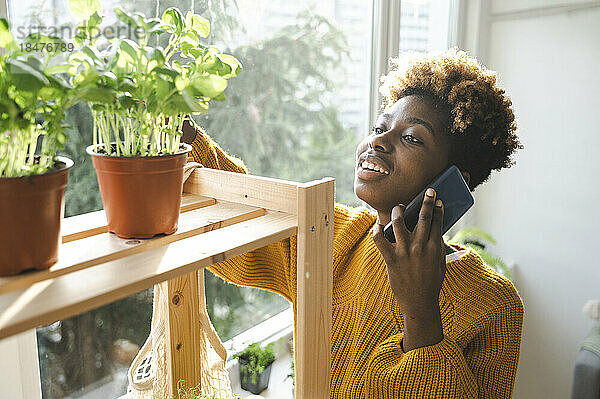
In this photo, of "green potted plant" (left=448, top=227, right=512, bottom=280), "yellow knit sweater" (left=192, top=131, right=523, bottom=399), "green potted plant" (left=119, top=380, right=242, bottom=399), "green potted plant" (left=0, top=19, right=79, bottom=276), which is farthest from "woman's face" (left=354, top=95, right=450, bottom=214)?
"green potted plant" (left=448, top=227, right=512, bottom=280)

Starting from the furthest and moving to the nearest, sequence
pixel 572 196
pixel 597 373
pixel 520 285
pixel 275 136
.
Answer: pixel 520 285
pixel 572 196
pixel 597 373
pixel 275 136

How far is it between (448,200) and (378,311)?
0.27 m

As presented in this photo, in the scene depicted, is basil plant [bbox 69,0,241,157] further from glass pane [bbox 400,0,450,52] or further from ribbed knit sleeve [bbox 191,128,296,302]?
glass pane [bbox 400,0,450,52]

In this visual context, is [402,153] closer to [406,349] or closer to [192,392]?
[406,349]

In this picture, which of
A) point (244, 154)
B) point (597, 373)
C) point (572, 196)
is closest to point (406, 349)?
point (244, 154)

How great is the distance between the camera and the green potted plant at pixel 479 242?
6.98ft

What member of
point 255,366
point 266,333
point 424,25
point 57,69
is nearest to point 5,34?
point 57,69

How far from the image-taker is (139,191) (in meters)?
0.62

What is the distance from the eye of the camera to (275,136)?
149cm

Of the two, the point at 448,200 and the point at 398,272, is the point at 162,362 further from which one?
the point at 448,200

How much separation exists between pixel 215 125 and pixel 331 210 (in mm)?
615

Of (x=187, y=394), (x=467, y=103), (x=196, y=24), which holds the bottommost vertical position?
(x=187, y=394)

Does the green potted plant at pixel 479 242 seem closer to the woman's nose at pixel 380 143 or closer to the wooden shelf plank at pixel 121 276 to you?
the woman's nose at pixel 380 143

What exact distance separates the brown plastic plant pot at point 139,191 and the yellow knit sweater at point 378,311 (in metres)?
0.45
